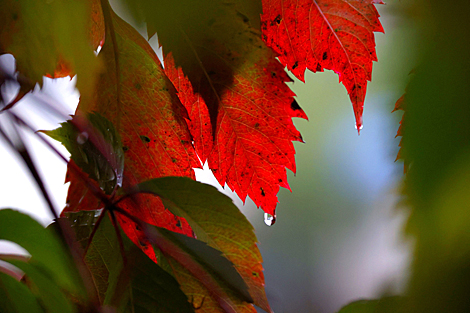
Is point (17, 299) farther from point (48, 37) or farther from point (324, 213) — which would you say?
point (324, 213)

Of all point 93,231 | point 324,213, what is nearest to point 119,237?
point 93,231

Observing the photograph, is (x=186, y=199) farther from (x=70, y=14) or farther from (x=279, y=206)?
(x=279, y=206)

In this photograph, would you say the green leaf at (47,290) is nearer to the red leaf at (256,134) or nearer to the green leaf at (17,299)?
the green leaf at (17,299)

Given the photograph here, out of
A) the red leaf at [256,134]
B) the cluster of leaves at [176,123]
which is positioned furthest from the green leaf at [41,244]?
the red leaf at [256,134]

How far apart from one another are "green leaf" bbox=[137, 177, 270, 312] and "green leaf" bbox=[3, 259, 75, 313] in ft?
0.19

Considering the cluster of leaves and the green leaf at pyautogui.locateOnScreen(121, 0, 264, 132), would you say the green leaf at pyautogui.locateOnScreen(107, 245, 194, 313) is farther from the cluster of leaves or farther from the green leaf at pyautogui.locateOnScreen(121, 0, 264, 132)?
the green leaf at pyautogui.locateOnScreen(121, 0, 264, 132)

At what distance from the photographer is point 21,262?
0.29ft

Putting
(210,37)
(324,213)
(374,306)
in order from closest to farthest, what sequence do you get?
(374,306), (210,37), (324,213)

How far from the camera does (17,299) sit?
0.09 m

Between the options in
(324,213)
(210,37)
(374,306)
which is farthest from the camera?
(324,213)

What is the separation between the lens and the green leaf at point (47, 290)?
0.09m

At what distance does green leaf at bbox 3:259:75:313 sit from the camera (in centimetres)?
9

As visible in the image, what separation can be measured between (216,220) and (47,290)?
0.24ft

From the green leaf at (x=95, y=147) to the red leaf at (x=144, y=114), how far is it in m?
0.03
